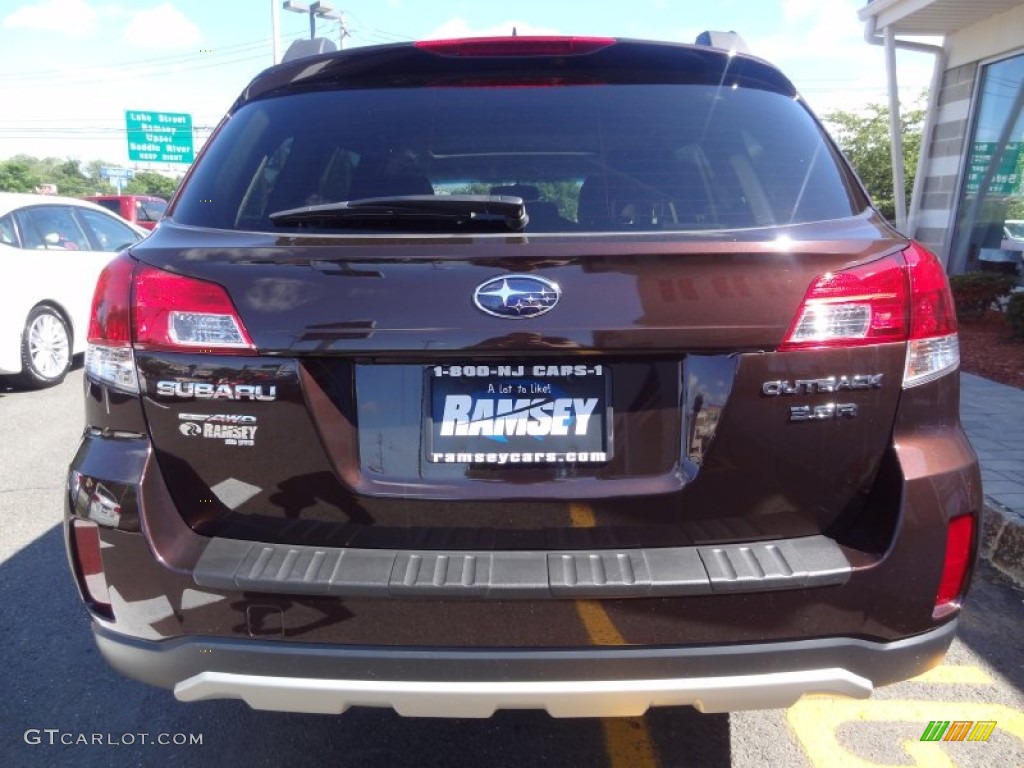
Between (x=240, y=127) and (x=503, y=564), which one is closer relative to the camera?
(x=503, y=564)

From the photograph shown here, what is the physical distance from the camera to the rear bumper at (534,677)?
172 centimetres

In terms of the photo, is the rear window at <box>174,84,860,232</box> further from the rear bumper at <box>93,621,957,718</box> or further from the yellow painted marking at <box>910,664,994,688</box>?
the yellow painted marking at <box>910,664,994,688</box>

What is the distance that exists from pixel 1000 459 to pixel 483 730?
148 inches

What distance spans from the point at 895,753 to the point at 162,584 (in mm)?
2111

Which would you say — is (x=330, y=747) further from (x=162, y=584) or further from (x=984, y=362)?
(x=984, y=362)

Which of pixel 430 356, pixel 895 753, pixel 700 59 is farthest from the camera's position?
pixel 895 753

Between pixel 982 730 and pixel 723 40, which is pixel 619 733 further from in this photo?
pixel 723 40

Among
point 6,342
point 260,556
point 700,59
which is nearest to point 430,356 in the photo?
point 260,556

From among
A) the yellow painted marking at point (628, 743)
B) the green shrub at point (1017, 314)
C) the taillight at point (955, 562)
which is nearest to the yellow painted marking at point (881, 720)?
the yellow painted marking at point (628, 743)

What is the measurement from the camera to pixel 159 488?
178cm

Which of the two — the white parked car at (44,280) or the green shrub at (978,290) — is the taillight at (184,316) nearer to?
the white parked car at (44,280)

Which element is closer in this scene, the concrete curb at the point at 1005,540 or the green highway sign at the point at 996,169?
the concrete curb at the point at 1005,540

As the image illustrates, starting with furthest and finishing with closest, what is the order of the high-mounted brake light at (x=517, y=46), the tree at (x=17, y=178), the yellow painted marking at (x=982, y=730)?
the tree at (x=17, y=178)
the yellow painted marking at (x=982, y=730)
the high-mounted brake light at (x=517, y=46)

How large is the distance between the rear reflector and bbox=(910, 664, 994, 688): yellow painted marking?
8.33 ft
